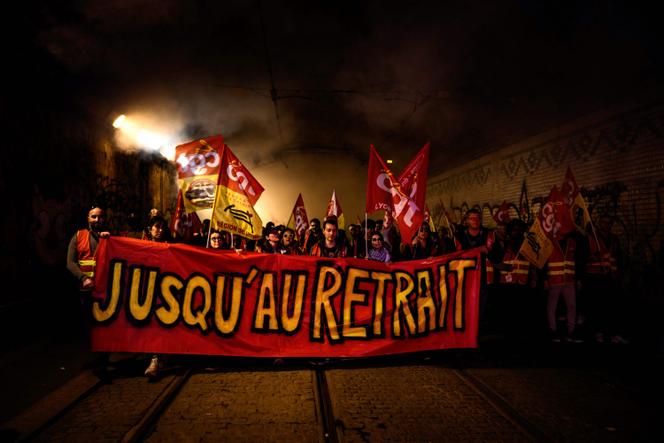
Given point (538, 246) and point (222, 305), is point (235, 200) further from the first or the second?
point (538, 246)

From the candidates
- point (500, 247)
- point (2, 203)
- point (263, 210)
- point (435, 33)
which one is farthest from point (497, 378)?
point (263, 210)

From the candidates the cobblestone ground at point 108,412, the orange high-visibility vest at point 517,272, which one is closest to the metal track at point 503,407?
the orange high-visibility vest at point 517,272

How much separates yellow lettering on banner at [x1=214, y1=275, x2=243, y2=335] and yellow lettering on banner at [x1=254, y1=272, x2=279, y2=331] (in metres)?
0.25

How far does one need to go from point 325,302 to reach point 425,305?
4.48ft

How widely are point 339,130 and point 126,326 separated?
1239 cm

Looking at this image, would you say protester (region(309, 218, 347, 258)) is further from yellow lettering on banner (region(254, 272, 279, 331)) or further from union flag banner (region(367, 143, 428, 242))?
yellow lettering on banner (region(254, 272, 279, 331))

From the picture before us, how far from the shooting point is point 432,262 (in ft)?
17.3

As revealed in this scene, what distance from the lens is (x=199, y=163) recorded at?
5.66 metres

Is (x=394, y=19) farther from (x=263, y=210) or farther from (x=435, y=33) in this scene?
(x=263, y=210)

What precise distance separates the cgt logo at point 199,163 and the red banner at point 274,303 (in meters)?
1.31

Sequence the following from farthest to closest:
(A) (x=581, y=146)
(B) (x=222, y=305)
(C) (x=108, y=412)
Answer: (A) (x=581, y=146) → (B) (x=222, y=305) → (C) (x=108, y=412)

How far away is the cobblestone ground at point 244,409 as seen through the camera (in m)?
3.29

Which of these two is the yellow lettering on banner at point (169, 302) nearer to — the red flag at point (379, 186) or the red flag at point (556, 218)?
the red flag at point (379, 186)

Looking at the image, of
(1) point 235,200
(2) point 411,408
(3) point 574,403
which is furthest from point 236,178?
(3) point 574,403
